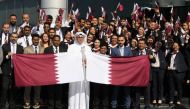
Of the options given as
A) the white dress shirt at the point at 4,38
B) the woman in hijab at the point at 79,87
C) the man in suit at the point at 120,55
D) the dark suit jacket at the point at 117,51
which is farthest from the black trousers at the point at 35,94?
the dark suit jacket at the point at 117,51

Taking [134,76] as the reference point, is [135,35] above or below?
above

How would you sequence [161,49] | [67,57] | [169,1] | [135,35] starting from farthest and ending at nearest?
[169,1], [135,35], [161,49], [67,57]

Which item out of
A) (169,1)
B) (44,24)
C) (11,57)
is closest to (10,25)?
(44,24)

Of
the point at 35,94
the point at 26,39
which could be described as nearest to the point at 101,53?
the point at 35,94

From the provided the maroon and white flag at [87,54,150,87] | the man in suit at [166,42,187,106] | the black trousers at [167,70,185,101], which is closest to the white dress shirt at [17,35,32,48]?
the maroon and white flag at [87,54,150,87]

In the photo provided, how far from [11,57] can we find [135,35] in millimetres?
4393

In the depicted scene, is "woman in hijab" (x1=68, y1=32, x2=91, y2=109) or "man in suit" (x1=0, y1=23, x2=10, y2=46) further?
"man in suit" (x1=0, y1=23, x2=10, y2=46)

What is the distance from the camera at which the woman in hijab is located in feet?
43.2

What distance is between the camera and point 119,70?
13734 mm

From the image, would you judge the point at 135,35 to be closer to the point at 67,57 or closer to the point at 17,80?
the point at 67,57

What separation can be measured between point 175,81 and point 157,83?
1.70 ft

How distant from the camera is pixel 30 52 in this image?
13.6 metres

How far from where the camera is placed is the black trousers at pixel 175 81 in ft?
48.2

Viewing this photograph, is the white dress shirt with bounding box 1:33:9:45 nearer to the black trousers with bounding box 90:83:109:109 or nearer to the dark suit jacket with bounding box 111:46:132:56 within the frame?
the black trousers with bounding box 90:83:109:109
